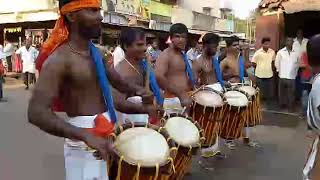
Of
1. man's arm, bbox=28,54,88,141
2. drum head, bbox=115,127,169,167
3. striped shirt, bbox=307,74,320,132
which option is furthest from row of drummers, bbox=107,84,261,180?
striped shirt, bbox=307,74,320,132

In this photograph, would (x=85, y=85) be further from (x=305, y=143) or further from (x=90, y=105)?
(x=305, y=143)

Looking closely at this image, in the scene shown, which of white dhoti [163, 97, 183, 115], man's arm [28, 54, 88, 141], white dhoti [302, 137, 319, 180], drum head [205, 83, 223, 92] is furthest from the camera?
drum head [205, 83, 223, 92]

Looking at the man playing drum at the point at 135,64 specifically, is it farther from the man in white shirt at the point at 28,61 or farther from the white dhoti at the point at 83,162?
the man in white shirt at the point at 28,61

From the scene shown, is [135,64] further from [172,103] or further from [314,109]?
[314,109]

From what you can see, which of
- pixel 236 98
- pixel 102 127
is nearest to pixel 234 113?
pixel 236 98

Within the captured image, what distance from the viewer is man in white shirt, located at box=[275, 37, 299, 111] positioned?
11.3 m

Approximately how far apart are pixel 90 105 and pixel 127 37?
1.84 metres

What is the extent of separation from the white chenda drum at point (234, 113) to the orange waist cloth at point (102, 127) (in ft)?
11.8

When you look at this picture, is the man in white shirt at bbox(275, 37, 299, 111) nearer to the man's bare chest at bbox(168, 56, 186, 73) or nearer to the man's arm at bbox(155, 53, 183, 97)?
the man's bare chest at bbox(168, 56, 186, 73)

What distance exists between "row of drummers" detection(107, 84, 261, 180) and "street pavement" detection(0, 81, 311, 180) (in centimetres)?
43

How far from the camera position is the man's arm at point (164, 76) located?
5.39m

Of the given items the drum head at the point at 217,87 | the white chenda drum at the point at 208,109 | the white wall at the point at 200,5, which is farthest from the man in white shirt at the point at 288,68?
the white wall at the point at 200,5

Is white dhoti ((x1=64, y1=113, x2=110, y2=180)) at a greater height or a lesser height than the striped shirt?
lesser

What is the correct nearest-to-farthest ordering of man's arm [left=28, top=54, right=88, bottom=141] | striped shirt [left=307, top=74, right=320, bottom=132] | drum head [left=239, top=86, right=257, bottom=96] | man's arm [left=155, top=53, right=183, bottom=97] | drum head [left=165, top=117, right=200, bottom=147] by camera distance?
man's arm [left=28, top=54, right=88, bottom=141], striped shirt [left=307, top=74, right=320, bottom=132], drum head [left=165, top=117, right=200, bottom=147], man's arm [left=155, top=53, right=183, bottom=97], drum head [left=239, top=86, right=257, bottom=96]
